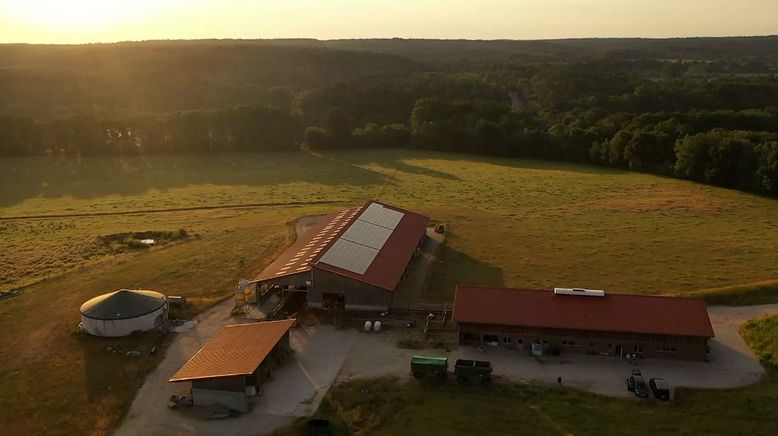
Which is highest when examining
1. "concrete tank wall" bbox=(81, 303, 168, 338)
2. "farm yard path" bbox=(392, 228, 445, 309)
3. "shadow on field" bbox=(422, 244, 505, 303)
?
"shadow on field" bbox=(422, 244, 505, 303)

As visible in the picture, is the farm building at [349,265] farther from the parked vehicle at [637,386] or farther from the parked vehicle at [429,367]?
the parked vehicle at [637,386]

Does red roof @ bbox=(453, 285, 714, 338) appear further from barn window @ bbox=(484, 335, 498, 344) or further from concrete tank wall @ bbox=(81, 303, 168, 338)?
concrete tank wall @ bbox=(81, 303, 168, 338)

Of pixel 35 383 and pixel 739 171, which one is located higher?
pixel 739 171

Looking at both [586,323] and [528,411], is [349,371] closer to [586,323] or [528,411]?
[528,411]

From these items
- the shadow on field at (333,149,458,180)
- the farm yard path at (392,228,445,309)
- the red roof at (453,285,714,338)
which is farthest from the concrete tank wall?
the shadow on field at (333,149,458,180)

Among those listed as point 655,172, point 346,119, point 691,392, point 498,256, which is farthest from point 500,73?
point 691,392

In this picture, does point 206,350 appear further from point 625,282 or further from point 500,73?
point 500,73

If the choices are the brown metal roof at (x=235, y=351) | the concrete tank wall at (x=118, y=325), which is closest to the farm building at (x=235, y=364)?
the brown metal roof at (x=235, y=351)
